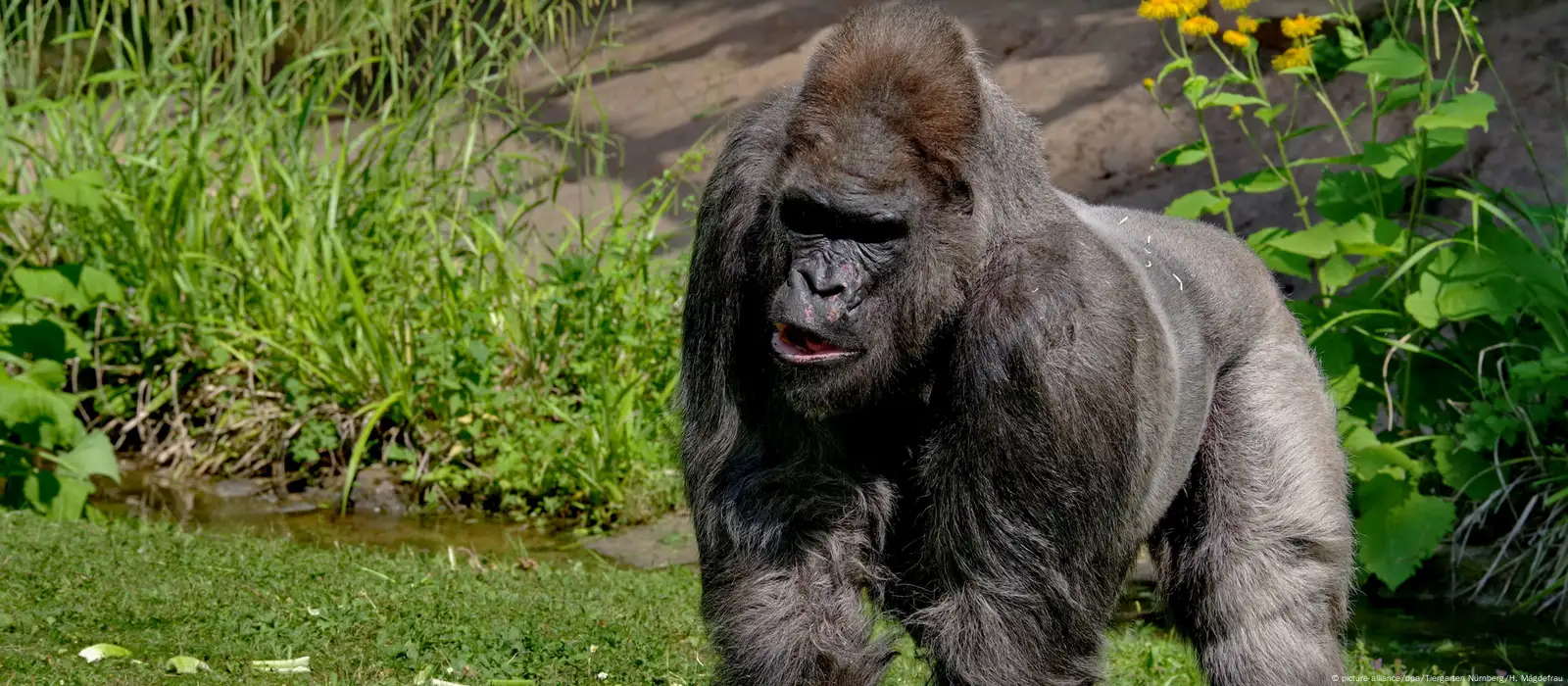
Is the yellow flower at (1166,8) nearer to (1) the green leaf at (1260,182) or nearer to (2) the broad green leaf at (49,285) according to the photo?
(1) the green leaf at (1260,182)

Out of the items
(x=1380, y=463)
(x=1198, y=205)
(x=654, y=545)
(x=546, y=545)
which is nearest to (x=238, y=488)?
(x=546, y=545)

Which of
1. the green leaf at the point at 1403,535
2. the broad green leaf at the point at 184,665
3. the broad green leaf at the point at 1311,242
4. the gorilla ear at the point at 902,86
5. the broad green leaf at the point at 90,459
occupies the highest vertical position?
the gorilla ear at the point at 902,86

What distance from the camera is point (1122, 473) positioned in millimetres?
3303

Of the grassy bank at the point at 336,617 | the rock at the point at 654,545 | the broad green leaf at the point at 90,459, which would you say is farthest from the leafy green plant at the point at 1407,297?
the broad green leaf at the point at 90,459

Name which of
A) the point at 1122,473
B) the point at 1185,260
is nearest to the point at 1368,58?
the point at 1185,260

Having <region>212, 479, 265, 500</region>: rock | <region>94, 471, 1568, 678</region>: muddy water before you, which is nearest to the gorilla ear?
<region>94, 471, 1568, 678</region>: muddy water

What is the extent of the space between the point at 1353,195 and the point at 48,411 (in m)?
5.22

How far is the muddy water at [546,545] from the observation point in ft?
Result: 18.9

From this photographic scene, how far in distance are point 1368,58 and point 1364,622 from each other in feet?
7.09

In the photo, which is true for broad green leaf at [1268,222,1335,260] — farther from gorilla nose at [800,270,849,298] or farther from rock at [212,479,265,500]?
rock at [212,479,265,500]

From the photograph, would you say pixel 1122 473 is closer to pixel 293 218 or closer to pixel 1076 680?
pixel 1076 680

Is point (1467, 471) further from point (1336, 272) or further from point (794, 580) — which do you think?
point (794, 580)

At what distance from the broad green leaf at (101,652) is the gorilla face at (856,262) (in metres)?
2.13

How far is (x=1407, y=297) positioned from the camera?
19.6ft
